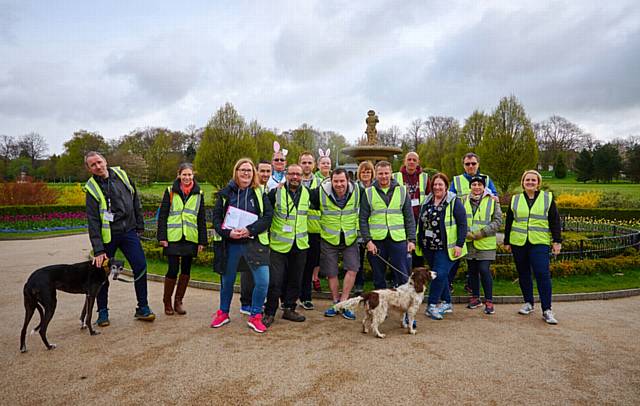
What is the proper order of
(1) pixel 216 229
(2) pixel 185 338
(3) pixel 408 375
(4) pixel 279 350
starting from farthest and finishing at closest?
(1) pixel 216 229
(2) pixel 185 338
(4) pixel 279 350
(3) pixel 408 375

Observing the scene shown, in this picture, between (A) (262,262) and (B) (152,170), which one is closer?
(A) (262,262)

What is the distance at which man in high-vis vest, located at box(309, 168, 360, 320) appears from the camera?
588cm

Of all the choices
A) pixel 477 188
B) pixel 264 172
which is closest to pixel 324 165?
pixel 264 172

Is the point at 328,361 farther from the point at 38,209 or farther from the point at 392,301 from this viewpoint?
the point at 38,209

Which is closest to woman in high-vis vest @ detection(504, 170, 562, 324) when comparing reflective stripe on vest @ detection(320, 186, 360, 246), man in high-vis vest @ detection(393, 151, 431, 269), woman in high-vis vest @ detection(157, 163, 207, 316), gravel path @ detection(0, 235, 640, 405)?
gravel path @ detection(0, 235, 640, 405)

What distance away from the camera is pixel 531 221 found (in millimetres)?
5945

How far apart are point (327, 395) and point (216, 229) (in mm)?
2694

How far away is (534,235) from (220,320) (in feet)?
15.7

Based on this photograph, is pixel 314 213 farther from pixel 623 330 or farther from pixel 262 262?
pixel 623 330

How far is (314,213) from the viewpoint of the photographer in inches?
241

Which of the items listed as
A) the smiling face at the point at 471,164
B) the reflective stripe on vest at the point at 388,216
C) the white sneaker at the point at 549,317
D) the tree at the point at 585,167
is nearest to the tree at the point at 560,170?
the tree at the point at 585,167

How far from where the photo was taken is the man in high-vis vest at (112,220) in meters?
5.24

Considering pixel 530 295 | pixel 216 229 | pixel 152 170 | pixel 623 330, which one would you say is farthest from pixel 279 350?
pixel 152 170

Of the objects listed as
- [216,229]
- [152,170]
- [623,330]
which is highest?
[152,170]
